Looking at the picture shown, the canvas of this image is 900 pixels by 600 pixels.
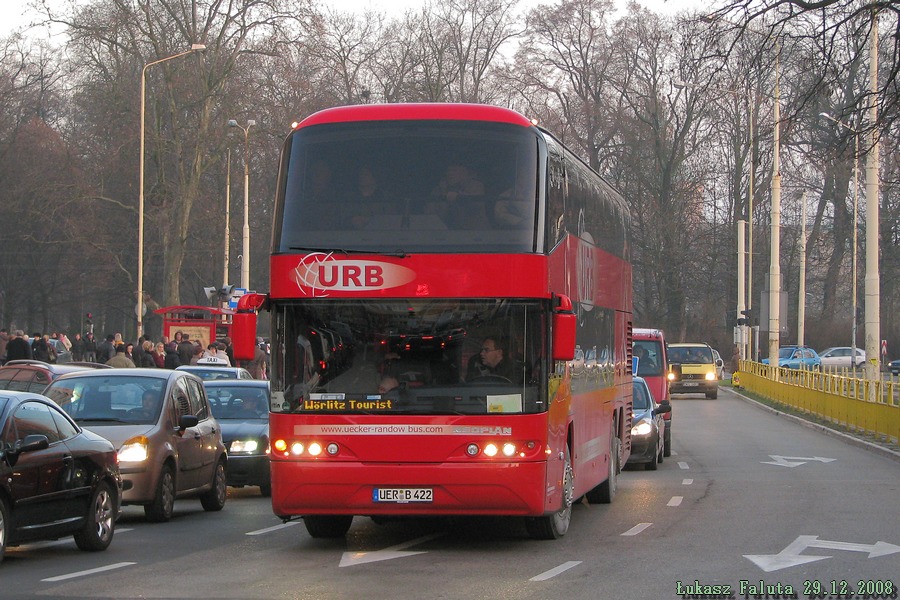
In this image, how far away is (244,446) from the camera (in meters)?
17.8

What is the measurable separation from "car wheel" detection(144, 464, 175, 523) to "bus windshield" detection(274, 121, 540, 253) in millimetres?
4051

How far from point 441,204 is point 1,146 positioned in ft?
170

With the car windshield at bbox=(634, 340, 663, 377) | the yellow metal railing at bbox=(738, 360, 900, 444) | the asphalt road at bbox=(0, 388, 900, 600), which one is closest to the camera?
the asphalt road at bbox=(0, 388, 900, 600)

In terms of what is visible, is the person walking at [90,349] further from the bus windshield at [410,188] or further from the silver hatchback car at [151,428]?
the bus windshield at [410,188]

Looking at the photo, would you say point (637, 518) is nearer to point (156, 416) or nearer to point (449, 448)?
point (449, 448)

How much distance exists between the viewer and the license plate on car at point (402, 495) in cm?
1142

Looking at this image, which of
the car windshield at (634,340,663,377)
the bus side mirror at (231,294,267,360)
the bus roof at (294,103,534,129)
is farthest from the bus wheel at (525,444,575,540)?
the car windshield at (634,340,663,377)

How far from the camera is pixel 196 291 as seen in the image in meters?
71.0

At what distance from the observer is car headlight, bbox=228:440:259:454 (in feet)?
58.1

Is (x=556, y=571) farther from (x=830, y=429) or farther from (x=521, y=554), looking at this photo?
(x=830, y=429)

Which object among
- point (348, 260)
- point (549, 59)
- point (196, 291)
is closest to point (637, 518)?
point (348, 260)

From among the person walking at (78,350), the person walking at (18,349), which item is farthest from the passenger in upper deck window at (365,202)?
the person walking at (78,350)

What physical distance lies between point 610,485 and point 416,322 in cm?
550

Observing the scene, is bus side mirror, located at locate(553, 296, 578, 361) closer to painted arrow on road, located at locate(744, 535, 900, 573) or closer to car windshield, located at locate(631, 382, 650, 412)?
painted arrow on road, located at locate(744, 535, 900, 573)
